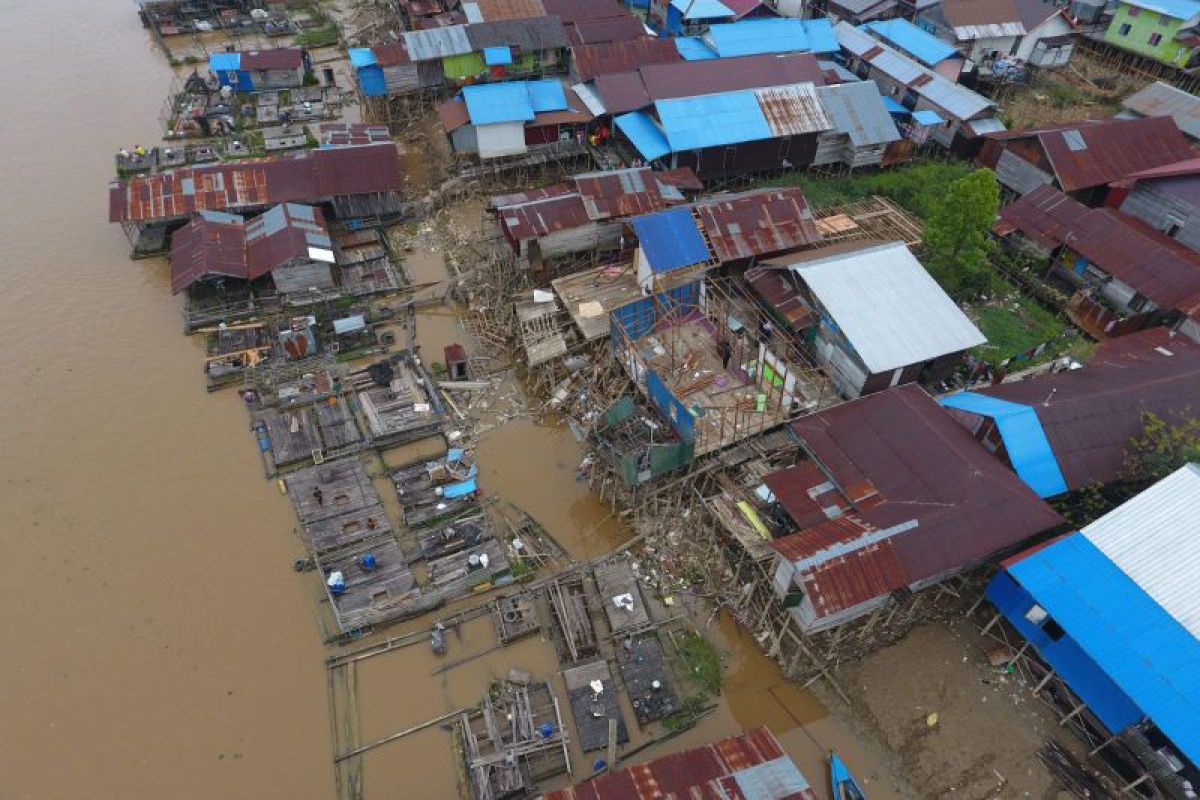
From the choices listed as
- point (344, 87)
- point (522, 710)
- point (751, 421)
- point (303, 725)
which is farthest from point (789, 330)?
point (344, 87)

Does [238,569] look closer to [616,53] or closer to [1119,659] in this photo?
[1119,659]

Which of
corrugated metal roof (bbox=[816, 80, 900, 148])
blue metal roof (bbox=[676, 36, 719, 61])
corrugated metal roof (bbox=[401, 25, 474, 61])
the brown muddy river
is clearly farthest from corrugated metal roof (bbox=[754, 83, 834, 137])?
the brown muddy river

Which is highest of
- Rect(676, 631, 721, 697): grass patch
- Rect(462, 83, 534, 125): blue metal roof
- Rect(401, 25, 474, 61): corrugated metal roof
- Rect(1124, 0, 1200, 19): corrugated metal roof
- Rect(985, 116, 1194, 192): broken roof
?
Rect(401, 25, 474, 61): corrugated metal roof

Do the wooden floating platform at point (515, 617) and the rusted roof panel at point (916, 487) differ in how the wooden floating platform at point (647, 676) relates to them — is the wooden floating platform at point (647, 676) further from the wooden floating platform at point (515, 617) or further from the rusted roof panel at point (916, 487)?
the rusted roof panel at point (916, 487)

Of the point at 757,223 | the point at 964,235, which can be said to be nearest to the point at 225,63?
the point at 757,223

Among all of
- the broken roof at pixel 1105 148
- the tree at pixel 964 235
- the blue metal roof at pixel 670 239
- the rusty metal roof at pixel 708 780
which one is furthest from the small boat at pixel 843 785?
the broken roof at pixel 1105 148

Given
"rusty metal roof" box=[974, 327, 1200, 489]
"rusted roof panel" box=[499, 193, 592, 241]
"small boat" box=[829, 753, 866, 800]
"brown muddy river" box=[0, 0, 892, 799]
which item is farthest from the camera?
"rusted roof panel" box=[499, 193, 592, 241]

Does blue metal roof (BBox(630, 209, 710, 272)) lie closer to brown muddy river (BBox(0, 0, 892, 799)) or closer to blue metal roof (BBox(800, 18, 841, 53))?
brown muddy river (BBox(0, 0, 892, 799))
